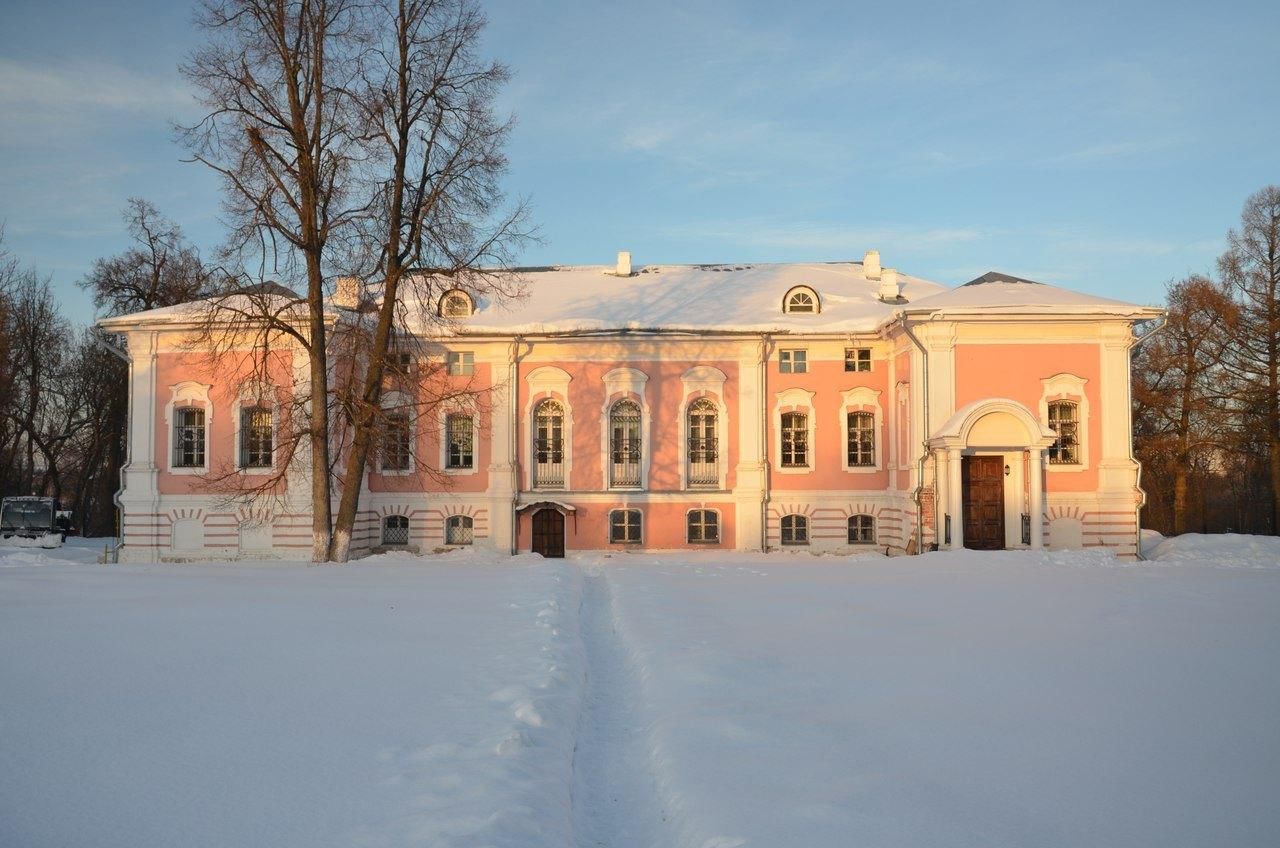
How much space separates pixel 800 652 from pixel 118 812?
5967 millimetres

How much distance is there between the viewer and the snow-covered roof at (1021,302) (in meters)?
21.9

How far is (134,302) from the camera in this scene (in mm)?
35312

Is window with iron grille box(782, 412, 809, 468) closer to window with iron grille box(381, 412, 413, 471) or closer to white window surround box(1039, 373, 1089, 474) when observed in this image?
white window surround box(1039, 373, 1089, 474)

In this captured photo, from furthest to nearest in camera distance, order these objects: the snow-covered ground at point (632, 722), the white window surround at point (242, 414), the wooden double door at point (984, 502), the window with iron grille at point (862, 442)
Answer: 1. the window with iron grille at point (862, 442)
2. the white window surround at point (242, 414)
3. the wooden double door at point (984, 502)
4. the snow-covered ground at point (632, 722)

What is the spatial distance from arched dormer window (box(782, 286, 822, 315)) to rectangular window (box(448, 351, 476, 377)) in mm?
8212

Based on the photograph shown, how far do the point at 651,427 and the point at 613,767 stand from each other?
61.4 ft

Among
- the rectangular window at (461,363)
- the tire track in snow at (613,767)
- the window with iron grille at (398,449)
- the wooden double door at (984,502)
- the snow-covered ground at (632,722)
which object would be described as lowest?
the tire track in snow at (613,767)

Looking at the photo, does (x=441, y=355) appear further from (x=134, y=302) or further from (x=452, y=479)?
(x=134, y=302)

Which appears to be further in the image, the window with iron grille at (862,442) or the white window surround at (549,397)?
the window with iron grille at (862,442)

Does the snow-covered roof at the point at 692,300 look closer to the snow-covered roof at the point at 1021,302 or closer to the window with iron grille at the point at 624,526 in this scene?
the snow-covered roof at the point at 1021,302

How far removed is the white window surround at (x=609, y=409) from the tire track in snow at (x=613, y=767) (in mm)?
14768

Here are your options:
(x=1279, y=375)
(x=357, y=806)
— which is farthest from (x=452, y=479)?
(x=1279, y=375)

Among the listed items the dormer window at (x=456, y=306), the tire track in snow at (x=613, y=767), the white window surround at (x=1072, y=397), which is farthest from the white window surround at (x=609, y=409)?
the tire track in snow at (x=613, y=767)

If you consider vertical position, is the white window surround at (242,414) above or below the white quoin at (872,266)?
below
